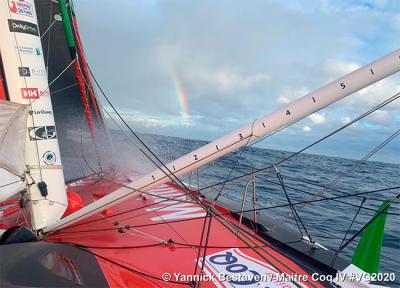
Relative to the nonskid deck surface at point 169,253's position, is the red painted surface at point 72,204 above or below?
above

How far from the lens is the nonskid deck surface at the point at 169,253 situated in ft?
11.0

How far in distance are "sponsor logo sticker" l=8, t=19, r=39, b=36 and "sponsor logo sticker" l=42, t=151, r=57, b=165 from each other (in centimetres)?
162

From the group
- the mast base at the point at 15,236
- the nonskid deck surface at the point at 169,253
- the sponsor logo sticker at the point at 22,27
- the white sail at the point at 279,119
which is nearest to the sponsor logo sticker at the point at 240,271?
the nonskid deck surface at the point at 169,253

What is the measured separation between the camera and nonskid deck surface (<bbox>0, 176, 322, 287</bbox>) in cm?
336

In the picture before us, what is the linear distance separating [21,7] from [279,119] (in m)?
3.65

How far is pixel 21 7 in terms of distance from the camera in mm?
4117

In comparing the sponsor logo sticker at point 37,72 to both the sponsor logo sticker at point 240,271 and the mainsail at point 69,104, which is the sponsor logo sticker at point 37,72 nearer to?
the sponsor logo sticker at point 240,271

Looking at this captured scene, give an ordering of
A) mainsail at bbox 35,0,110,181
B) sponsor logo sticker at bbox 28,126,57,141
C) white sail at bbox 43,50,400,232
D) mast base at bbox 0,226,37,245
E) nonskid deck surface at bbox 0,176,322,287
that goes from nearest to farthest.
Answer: white sail at bbox 43,50,400,232 < mast base at bbox 0,226,37,245 < nonskid deck surface at bbox 0,176,322,287 < sponsor logo sticker at bbox 28,126,57,141 < mainsail at bbox 35,0,110,181

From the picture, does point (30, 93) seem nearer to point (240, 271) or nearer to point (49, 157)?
point (49, 157)

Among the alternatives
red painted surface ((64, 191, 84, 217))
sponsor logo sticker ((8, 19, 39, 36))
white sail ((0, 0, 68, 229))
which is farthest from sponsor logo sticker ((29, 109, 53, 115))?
red painted surface ((64, 191, 84, 217))

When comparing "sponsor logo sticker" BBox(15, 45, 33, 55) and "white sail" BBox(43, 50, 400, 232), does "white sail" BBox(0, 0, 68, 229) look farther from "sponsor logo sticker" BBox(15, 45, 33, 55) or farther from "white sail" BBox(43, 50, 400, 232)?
"white sail" BBox(43, 50, 400, 232)

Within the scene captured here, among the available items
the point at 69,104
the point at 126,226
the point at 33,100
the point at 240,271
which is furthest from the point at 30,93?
the point at 69,104

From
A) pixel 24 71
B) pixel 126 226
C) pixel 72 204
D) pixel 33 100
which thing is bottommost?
pixel 126 226

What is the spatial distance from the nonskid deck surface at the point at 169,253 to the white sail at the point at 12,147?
953 mm
